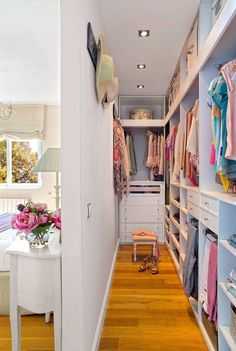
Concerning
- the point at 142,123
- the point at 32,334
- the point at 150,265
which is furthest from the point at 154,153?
the point at 32,334

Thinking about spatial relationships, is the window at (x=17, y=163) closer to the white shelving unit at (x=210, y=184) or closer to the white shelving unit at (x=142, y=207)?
the white shelving unit at (x=142, y=207)

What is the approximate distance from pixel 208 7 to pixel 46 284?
2.30m

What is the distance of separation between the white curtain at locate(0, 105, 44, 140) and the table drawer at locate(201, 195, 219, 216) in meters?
3.92

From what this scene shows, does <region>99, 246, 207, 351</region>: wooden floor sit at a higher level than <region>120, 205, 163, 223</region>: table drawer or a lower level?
lower

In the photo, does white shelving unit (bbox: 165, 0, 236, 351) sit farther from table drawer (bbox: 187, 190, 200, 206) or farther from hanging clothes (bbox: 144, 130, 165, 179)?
hanging clothes (bbox: 144, 130, 165, 179)

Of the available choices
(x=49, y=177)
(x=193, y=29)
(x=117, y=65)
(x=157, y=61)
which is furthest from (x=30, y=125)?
(x=193, y=29)

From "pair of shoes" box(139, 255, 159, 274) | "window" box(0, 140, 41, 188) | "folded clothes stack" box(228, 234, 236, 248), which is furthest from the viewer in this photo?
"window" box(0, 140, 41, 188)

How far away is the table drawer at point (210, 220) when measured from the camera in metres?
1.68

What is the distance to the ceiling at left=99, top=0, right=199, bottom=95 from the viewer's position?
2.15 meters

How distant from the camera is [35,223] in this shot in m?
1.63

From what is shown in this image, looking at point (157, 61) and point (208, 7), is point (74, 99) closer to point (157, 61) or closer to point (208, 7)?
point (208, 7)

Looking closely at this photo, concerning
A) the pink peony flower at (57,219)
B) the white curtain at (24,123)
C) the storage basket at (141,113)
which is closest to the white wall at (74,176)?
the pink peony flower at (57,219)

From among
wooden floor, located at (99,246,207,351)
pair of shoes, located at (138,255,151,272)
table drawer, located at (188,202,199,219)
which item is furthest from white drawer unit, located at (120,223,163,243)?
table drawer, located at (188,202,199,219)

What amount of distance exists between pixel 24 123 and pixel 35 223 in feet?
→ 12.9
